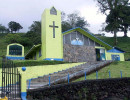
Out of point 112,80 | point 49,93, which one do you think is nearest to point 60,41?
point 112,80

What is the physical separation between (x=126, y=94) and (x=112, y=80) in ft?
4.10

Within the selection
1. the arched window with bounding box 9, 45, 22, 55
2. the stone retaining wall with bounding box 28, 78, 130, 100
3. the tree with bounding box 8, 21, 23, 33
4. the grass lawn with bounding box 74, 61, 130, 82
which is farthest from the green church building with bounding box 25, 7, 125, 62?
the tree with bounding box 8, 21, 23, 33

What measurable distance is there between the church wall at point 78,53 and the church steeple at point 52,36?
2.71 ft

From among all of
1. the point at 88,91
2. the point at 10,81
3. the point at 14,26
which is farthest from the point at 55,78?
the point at 14,26

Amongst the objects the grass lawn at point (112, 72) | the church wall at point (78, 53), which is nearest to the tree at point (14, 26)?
the church wall at point (78, 53)

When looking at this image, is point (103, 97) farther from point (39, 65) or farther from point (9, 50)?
point (9, 50)

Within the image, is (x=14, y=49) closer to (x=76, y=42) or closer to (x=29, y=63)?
(x=76, y=42)

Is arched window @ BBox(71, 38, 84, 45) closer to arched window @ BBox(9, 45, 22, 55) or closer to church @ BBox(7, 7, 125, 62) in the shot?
church @ BBox(7, 7, 125, 62)

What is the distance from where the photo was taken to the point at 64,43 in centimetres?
2219

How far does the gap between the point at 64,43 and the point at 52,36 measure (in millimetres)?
1779

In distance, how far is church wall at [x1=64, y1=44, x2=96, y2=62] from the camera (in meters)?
22.1

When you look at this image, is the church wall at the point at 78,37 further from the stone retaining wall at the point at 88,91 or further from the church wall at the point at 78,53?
the stone retaining wall at the point at 88,91

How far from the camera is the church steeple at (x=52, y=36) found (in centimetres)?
2091

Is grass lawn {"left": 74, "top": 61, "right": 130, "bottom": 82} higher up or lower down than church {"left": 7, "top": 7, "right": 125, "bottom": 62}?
lower down
